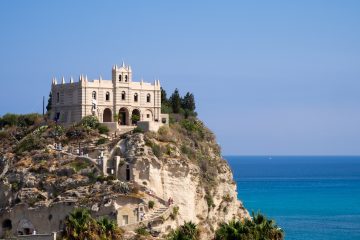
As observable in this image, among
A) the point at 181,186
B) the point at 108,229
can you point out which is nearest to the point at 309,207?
the point at 181,186

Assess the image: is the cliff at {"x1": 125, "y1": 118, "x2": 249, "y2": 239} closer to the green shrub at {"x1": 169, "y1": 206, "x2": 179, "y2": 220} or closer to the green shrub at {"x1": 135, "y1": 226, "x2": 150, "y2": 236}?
the green shrub at {"x1": 169, "y1": 206, "x2": 179, "y2": 220}

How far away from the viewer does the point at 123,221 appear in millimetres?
73188

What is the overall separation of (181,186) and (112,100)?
466 inches

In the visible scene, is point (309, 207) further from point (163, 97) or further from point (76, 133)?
point (76, 133)

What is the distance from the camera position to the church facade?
282 ft

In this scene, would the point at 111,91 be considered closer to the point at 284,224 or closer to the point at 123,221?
the point at 123,221

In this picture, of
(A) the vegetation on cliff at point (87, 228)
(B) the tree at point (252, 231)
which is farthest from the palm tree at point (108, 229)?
(B) the tree at point (252, 231)

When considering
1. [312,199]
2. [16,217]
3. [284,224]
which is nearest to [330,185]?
[312,199]

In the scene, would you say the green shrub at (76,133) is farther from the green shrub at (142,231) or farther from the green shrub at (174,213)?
the green shrub at (142,231)

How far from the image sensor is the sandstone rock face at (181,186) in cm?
7806

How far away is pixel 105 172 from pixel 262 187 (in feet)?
374

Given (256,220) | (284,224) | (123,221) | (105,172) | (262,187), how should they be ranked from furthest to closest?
(262,187) → (284,224) → (105,172) → (123,221) → (256,220)

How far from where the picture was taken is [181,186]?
80812mm

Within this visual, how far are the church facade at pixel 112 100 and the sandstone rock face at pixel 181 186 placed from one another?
5.75 meters
